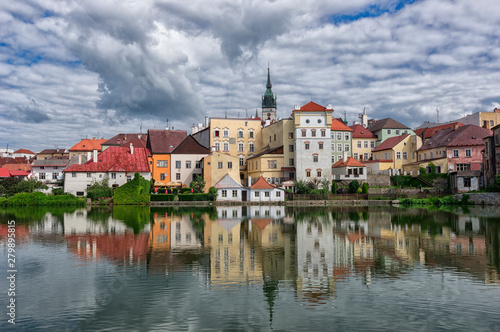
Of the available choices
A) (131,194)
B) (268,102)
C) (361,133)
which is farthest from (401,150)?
(268,102)

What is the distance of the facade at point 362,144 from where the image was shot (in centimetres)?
7581

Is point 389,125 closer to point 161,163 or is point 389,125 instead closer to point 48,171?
point 161,163

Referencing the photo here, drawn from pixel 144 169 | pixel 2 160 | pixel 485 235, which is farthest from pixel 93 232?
pixel 2 160

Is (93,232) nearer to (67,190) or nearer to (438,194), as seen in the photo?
(67,190)

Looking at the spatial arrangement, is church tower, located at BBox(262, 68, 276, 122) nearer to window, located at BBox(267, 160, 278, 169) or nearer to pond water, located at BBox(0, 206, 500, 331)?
Answer: window, located at BBox(267, 160, 278, 169)

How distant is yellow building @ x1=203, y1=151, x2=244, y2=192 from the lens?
6091cm

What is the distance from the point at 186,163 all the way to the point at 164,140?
20.0ft

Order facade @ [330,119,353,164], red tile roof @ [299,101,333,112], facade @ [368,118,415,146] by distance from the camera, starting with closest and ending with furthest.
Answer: red tile roof @ [299,101,333,112]
facade @ [330,119,353,164]
facade @ [368,118,415,146]

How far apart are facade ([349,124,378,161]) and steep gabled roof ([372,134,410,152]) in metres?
2.64

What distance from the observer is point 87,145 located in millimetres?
91188

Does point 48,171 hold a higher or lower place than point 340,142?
lower

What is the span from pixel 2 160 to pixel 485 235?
4205 inches

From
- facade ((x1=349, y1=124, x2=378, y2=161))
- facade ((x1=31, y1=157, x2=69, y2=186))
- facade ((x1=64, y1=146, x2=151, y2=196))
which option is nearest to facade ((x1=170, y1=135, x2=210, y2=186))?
facade ((x1=64, y1=146, x2=151, y2=196))

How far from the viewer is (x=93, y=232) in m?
25.1
